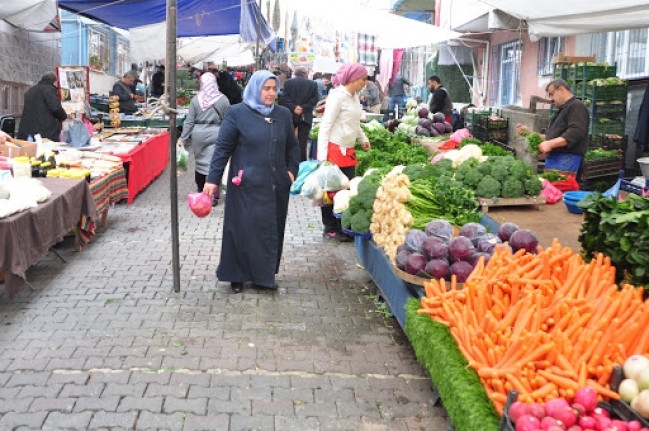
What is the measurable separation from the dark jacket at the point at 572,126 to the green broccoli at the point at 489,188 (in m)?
1.45

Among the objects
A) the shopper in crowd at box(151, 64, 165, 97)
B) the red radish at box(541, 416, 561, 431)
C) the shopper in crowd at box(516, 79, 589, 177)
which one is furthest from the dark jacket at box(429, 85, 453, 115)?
the red radish at box(541, 416, 561, 431)

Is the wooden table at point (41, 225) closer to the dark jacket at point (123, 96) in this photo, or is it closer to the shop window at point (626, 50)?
the shop window at point (626, 50)

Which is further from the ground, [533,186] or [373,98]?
[373,98]

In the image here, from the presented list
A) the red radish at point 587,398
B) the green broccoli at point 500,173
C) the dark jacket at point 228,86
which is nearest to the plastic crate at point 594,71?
the green broccoli at point 500,173

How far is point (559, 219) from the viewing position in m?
6.45

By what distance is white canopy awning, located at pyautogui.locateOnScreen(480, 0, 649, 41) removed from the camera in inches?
289

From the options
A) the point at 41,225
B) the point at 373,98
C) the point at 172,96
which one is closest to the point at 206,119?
the point at 172,96

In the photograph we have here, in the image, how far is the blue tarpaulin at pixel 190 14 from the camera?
43.1 ft

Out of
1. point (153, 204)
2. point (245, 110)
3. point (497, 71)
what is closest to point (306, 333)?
point (245, 110)

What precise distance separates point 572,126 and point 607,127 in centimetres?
336

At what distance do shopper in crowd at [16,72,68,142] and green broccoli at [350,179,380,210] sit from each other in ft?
23.7

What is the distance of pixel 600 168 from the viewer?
845 centimetres

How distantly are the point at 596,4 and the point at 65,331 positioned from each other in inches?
247

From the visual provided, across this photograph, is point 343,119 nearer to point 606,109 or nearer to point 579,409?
point 606,109
